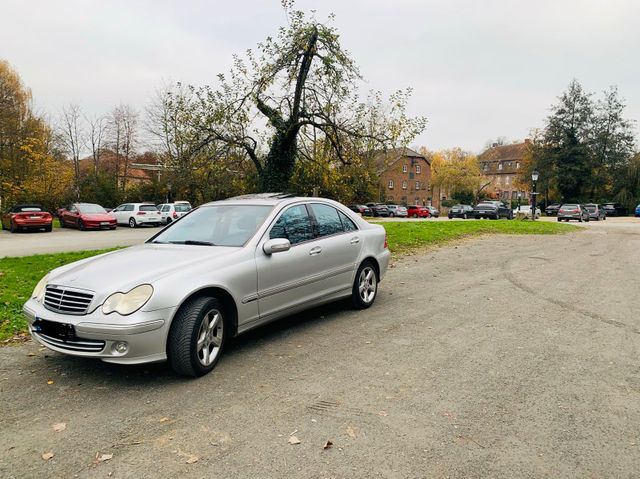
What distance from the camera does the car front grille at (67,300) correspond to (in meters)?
3.97

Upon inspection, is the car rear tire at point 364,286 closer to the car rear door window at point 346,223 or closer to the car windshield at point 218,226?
the car rear door window at point 346,223

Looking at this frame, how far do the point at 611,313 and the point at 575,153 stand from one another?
202 feet

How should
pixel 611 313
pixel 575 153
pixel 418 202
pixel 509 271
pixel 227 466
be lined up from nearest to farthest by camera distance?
pixel 227 466, pixel 611 313, pixel 509 271, pixel 575 153, pixel 418 202

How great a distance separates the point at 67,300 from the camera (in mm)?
4066

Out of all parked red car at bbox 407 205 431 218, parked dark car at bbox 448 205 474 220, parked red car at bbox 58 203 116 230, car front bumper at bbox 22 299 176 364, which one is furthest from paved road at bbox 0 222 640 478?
parked red car at bbox 407 205 431 218

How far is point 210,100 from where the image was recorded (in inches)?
683

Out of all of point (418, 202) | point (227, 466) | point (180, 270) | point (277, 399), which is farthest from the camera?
point (418, 202)

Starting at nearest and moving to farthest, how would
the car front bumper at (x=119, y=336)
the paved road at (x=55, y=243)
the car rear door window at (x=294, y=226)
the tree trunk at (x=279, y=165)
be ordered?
the car front bumper at (x=119, y=336)
the car rear door window at (x=294, y=226)
the paved road at (x=55, y=243)
the tree trunk at (x=279, y=165)

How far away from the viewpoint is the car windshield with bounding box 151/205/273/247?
5.11 m

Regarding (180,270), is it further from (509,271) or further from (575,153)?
(575,153)

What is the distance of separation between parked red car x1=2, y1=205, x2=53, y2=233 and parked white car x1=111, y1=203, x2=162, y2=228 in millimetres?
5983

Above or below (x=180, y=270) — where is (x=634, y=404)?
below

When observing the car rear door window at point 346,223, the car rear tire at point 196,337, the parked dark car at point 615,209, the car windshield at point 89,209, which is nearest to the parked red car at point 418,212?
the parked dark car at point 615,209

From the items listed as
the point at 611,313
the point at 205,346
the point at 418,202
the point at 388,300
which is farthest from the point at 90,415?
the point at 418,202
